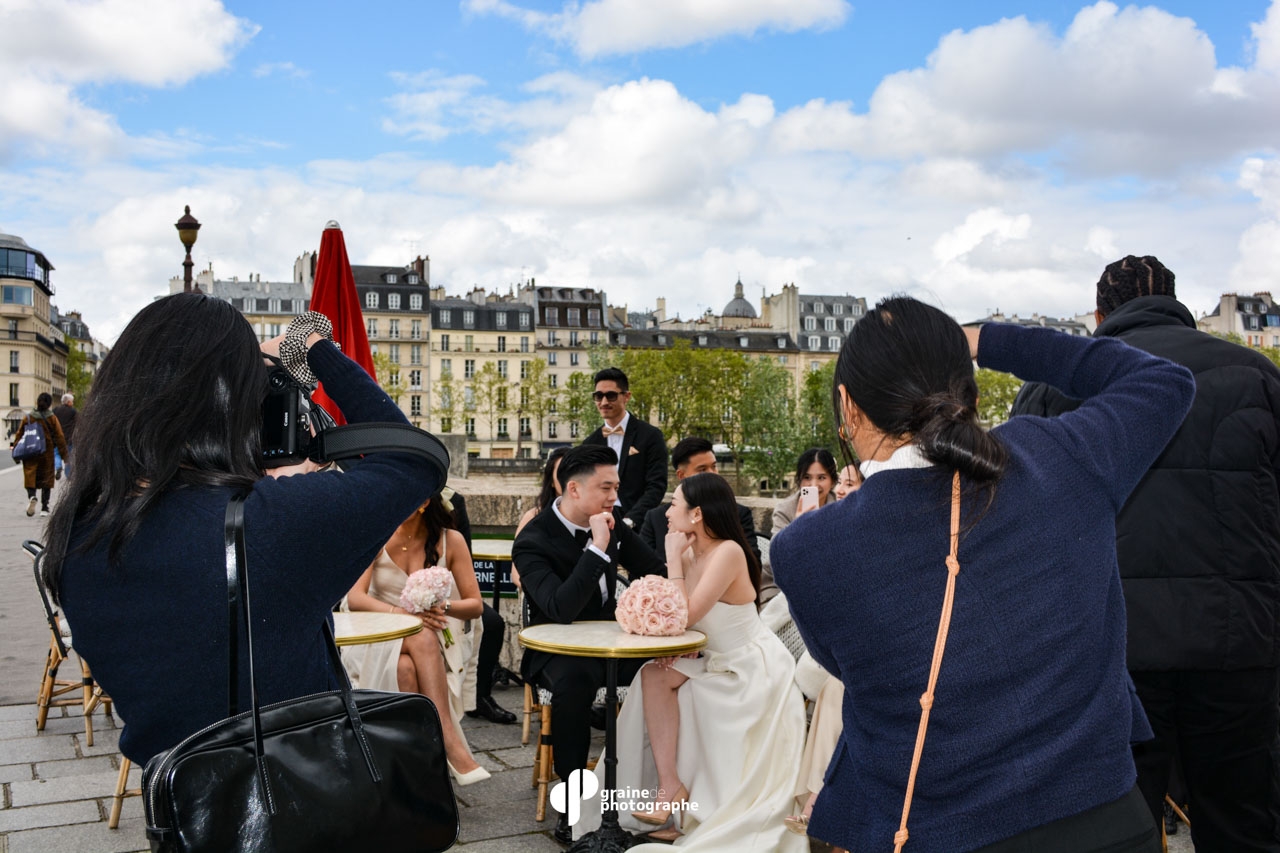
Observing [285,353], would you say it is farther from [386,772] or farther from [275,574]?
[386,772]

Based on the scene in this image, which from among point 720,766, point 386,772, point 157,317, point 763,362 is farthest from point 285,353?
point 763,362

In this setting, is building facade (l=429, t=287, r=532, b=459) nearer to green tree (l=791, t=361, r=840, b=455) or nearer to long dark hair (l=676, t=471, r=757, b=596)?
green tree (l=791, t=361, r=840, b=455)

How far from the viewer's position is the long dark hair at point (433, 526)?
629 cm

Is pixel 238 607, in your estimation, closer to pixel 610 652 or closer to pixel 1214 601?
pixel 1214 601

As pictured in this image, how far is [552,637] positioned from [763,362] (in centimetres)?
7371

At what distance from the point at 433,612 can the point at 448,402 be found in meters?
78.7

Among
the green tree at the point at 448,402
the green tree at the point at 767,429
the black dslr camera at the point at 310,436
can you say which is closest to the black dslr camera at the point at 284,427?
the black dslr camera at the point at 310,436

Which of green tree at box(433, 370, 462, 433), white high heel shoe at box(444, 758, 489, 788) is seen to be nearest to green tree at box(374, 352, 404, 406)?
green tree at box(433, 370, 462, 433)

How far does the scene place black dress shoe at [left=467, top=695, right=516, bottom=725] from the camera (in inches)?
274

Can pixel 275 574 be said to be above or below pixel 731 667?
above

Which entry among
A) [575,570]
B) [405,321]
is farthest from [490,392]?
[575,570]

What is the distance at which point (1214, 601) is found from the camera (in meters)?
2.96

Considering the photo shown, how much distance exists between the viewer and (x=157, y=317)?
186cm

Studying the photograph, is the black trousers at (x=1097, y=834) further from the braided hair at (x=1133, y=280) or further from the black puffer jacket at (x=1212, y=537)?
the braided hair at (x=1133, y=280)
